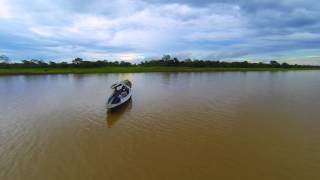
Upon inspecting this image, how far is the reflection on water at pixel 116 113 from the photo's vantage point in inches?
643

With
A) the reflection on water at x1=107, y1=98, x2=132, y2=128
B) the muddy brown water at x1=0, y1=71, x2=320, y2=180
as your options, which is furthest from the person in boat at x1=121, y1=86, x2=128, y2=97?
the muddy brown water at x1=0, y1=71, x2=320, y2=180

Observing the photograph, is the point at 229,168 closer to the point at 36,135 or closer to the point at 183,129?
the point at 183,129

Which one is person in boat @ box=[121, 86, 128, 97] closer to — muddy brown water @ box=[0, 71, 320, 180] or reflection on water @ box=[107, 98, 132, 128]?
reflection on water @ box=[107, 98, 132, 128]

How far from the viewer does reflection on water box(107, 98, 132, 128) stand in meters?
16.3

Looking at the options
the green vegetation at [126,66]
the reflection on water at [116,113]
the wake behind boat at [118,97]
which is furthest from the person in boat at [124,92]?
the green vegetation at [126,66]

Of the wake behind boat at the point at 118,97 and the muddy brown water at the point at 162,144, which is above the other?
the wake behind boat at the point at 118,97

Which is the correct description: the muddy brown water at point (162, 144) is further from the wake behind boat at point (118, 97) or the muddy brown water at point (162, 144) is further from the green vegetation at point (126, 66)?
the green vegetation at point (126, 66)

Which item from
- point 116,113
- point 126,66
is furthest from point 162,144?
point 126,66

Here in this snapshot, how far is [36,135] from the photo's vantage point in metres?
13.4

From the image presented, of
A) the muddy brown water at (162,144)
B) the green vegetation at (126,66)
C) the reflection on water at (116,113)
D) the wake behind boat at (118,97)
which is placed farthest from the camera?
the green vegetation at (126,66)

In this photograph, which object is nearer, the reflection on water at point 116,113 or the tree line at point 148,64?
the reflection on water at point 116,113

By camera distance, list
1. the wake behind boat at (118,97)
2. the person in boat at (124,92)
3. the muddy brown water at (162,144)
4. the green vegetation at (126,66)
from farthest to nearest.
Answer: the green vegetation at (126,66), the person in boat at (124,92), the wake behind boat at (118,97), the muddy brown water at (162,144)

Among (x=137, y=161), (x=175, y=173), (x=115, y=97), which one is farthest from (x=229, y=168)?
(x=115, y=97)

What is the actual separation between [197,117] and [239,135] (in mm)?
4269
